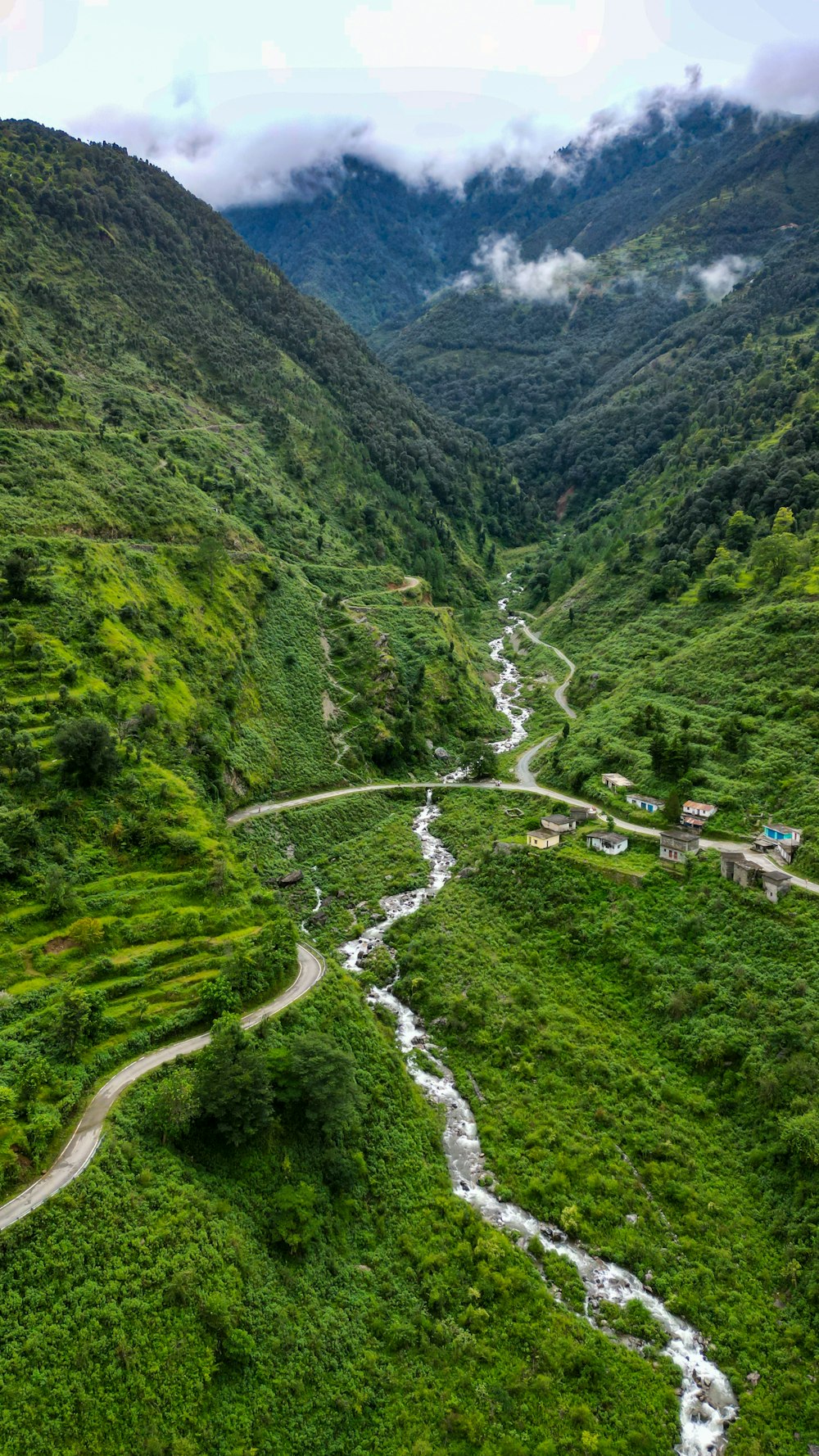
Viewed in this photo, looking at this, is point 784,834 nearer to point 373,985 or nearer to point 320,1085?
point 373,985

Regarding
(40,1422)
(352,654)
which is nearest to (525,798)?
(352,654)

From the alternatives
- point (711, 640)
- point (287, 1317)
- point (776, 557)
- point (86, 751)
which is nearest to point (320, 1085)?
point (287, 1317)

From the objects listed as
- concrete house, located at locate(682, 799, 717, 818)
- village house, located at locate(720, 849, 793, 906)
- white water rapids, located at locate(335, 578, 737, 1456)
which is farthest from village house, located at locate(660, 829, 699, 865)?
white water rapids, located at locate(335, 578, 737, 1456)

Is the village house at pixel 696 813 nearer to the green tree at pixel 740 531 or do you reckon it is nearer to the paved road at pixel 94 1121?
the paved road at pixel 94 1121

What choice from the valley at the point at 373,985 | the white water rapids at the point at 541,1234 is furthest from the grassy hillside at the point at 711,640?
the white water rapids at the point at 541,1234

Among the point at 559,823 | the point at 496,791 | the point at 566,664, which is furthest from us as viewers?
the point at 566,664

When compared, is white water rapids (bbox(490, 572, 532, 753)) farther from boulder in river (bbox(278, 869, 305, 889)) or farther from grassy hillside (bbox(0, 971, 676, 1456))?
grassy hillside (bbox(0, 971, 676, 1456))
